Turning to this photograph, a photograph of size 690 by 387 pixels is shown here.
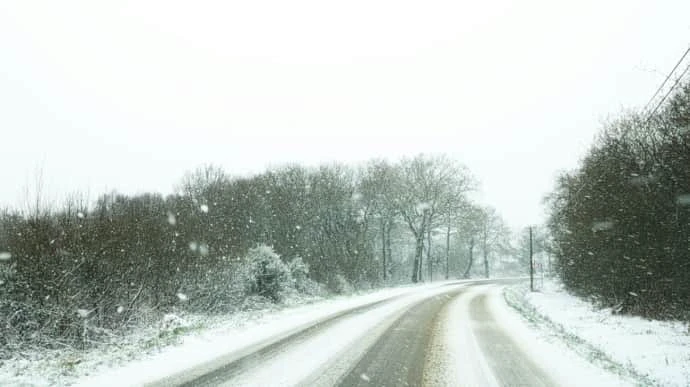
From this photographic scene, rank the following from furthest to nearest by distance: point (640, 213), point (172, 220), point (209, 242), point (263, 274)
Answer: point (263, 274)
point (209, 242)
point (172, 220)
point (640, 213)

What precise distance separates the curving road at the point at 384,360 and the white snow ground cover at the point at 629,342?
1539mm

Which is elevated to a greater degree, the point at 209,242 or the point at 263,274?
the point at 209,242

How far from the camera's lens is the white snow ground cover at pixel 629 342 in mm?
7871

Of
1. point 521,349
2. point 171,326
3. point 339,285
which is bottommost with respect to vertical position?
point 339,285

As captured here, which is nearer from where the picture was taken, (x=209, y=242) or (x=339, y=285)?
(x=209, y=242)

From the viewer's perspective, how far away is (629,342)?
432 inches

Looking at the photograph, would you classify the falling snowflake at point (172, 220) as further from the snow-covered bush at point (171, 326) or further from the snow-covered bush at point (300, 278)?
the snow-covered bush at point (300, 278)

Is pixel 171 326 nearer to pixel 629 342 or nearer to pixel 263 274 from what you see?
pixel 263 274

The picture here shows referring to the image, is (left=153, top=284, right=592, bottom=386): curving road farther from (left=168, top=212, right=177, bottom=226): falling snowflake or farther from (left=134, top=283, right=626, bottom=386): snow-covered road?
(left=168, top=212, right=177, bottom=226): falling snowflake

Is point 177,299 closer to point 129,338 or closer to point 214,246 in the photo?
point 214,246

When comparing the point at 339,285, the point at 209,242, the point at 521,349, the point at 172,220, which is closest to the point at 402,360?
the point at 521,349

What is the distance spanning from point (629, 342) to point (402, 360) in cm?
674

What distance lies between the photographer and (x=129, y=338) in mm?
10648

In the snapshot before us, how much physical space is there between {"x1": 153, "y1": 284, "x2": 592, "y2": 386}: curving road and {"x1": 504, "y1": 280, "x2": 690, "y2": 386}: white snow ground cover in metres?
1.54
